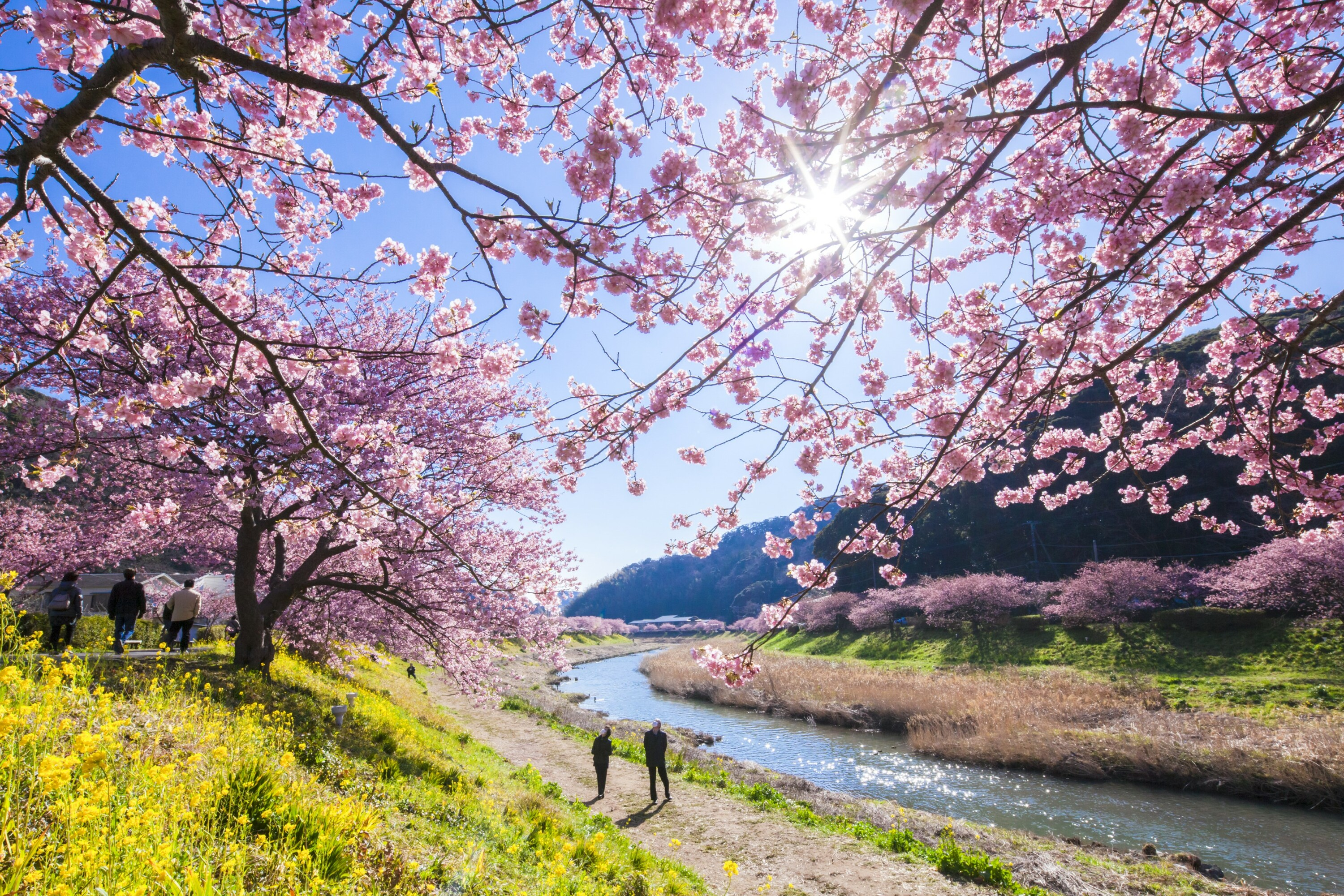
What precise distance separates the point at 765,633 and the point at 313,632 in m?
13.2

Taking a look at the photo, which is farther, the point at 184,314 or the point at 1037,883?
the point at 1037,883

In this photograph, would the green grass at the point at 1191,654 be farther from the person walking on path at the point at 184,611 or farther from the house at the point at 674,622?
the house at the point at 674,622

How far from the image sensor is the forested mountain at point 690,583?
436 feet

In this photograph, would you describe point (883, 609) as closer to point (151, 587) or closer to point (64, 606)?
point (64, 606)

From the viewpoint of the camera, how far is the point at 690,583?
479ft

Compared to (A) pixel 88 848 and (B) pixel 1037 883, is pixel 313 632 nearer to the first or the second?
(A) pixel 88 848

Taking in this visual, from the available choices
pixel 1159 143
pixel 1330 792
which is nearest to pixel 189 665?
pixel 1159 143

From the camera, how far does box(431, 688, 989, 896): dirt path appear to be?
841 centimetres

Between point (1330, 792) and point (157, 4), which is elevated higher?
point (157, 4)

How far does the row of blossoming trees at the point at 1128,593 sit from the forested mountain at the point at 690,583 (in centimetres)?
7688

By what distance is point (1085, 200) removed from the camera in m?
4.15

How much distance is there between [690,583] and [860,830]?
138 meters

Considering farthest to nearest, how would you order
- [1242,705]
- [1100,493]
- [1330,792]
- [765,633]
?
[1100,493]
[1242,705]
[1330,792]
[765,633]

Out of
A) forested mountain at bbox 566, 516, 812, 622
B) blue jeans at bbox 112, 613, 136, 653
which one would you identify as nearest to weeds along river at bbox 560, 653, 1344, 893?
blue jeans at bbox 112, 613, 136, 653
